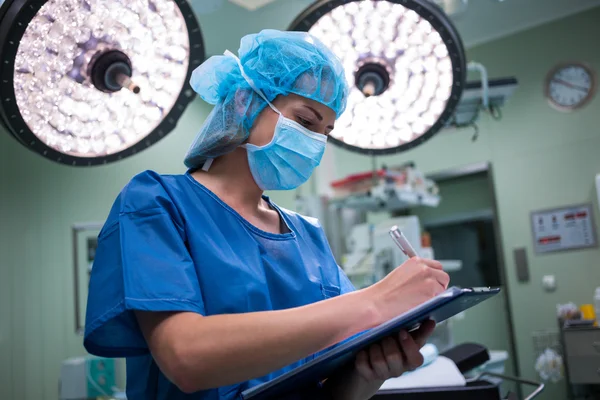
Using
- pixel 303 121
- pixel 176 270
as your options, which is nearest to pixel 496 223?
pixel 303 121

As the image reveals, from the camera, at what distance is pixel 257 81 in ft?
3.46

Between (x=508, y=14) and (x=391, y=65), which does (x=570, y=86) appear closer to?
(x=508, y=14)

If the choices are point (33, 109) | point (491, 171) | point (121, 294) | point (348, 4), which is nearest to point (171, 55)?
point (33, 109)

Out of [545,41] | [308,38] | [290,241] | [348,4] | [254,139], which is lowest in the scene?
[290,241]

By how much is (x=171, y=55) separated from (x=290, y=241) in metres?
0.49

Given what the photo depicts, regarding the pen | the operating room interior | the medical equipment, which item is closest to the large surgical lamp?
the pen

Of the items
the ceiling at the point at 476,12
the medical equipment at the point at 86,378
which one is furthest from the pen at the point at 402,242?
the ceiling at the point at 476,12

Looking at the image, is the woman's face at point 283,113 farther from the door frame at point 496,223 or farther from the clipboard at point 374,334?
the door frame at point 496,223

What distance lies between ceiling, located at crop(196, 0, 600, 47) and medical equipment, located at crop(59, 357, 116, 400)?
2.04 meters

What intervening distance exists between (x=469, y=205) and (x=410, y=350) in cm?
382

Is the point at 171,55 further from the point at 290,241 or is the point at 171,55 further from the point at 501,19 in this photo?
the point at 501,19

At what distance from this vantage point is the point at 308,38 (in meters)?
1.12

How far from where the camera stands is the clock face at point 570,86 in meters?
3.90

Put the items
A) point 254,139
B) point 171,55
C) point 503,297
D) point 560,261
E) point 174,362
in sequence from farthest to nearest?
point 503,297 → point 560,261 → point 171,55 → point 254,139 → point 174,362
